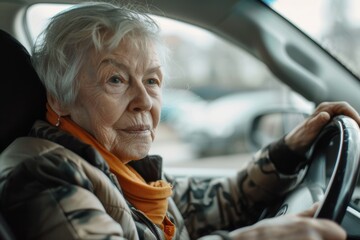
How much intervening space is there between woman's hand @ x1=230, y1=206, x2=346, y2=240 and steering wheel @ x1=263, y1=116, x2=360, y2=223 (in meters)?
0.07

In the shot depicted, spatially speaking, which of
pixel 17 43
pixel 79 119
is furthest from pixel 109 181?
pixel 17 43

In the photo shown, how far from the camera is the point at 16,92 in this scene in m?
1.52

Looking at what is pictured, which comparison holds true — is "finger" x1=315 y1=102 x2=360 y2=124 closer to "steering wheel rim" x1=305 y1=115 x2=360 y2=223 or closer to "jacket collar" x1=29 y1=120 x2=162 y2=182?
"steering wheel rim" x1=305 y1=115 x2=360 y2=223

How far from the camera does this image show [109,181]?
1.40 metres

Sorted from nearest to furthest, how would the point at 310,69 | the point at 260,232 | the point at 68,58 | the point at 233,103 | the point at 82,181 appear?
the point at 260,232 < the point at 82,181 < the point at 68,58 < the point at 310,69 < the point at 233,103

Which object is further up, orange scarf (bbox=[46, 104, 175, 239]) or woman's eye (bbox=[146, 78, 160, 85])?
woman's eye (bbox=[146, 78, 160, 85])

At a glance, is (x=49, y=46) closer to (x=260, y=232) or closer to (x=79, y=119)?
(x=79, y=119)

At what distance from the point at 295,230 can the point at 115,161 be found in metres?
0.64

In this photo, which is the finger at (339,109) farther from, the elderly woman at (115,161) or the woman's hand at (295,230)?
the woman's hand at (295,230)

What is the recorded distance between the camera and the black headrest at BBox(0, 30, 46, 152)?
4.92 feet

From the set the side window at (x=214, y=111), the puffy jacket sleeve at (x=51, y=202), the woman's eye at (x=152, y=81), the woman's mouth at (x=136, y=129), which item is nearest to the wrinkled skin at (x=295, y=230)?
the puffy jacket sleeve at (x=51, y=202)

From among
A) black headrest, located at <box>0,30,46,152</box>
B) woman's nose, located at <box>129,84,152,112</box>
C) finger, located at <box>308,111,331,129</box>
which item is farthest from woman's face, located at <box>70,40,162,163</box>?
finger, located at <box>308,111,331,129</box>

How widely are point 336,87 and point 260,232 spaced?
0.88 metres

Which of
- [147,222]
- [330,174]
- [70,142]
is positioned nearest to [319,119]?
[330,174]
